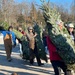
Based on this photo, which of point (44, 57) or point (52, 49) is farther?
point (44, 57)

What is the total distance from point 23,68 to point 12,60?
276cm

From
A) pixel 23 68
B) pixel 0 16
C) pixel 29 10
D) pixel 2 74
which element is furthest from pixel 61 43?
pixel 29 10

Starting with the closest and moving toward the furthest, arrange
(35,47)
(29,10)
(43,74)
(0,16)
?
(43,74)
(35,47)
(0,16)
(29,10)

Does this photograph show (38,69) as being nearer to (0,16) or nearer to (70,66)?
(70,66)

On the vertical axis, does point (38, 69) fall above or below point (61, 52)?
below

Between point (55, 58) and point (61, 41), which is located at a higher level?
point (61, 41)

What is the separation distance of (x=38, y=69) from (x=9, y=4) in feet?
121

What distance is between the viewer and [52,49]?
6.95m

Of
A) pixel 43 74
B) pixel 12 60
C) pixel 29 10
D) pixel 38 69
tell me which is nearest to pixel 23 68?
pixel 38 69

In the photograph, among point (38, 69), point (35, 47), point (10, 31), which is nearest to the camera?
point (38, 69)

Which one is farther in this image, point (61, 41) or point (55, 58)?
point (61, 41)

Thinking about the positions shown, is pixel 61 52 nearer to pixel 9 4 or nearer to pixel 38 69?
pixel 38 69

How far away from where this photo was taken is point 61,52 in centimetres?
697

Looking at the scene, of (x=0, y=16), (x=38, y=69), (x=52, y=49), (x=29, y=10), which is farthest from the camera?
(x=29, y=10)
